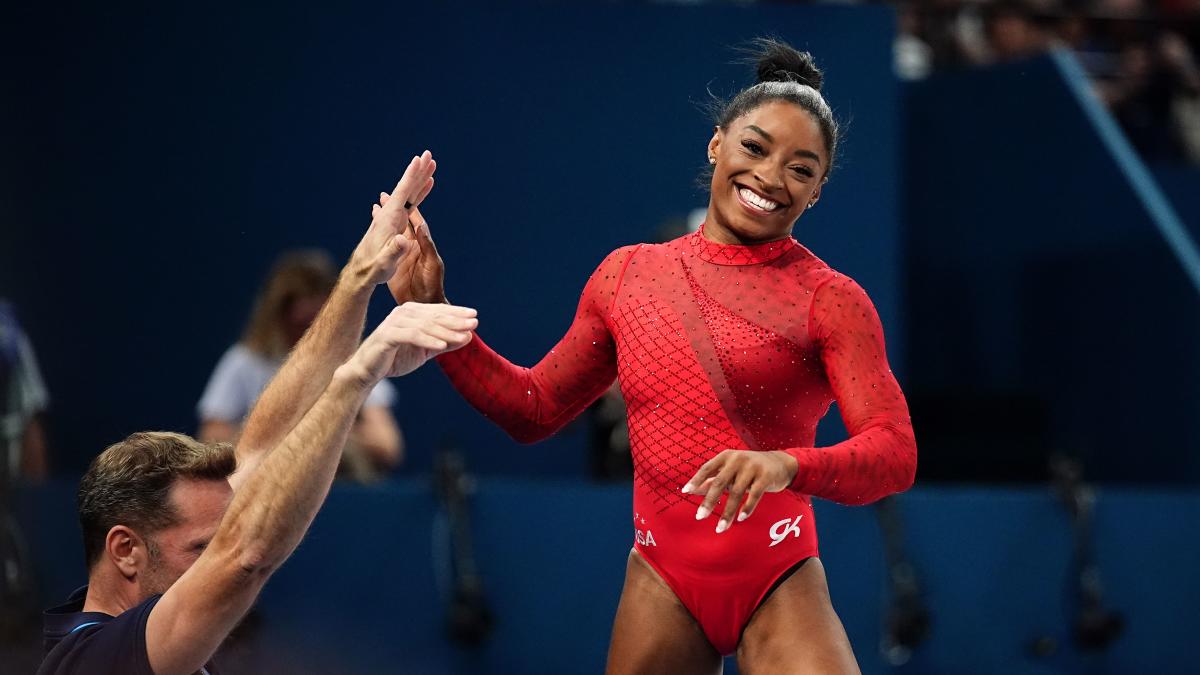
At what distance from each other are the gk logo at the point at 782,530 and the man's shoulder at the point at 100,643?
1.07 metres

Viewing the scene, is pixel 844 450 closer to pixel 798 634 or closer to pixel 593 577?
pixel 798 634

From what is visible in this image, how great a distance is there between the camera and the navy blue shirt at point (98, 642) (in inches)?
102

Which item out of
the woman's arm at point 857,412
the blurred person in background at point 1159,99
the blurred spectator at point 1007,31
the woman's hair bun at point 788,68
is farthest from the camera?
the blurred person in background at point 1159,99

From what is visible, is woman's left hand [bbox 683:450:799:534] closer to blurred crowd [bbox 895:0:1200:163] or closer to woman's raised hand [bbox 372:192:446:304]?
woman's raised hand [bbox 372:192:446:304]

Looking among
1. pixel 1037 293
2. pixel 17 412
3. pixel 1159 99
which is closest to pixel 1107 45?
pixel 1159 99

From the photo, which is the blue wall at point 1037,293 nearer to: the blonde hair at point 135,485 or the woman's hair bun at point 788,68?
the woman's hair bun at point 788,68

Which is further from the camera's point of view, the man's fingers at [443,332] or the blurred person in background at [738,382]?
the blurred person in background at [738,382]

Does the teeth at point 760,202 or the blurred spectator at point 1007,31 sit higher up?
the blurred spectator at point 1007,31

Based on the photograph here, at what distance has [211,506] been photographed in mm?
2838

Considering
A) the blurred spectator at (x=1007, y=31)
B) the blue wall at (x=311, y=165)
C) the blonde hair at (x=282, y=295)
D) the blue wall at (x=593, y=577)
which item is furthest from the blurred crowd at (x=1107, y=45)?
the blonde hair at (x=282, y=295)

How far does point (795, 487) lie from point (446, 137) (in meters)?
3.78

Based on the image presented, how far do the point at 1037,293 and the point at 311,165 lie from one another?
11.1 ft

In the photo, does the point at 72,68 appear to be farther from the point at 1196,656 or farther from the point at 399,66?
the point at 1196,656

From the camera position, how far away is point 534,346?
19.7 ft
